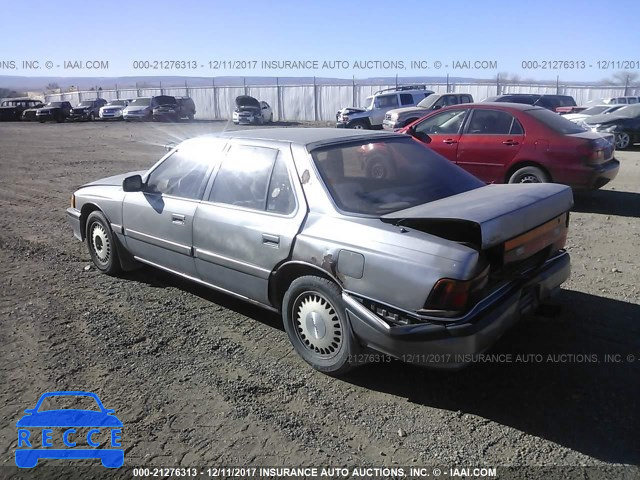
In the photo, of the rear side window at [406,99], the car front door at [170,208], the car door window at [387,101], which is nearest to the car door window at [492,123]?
the car front door at [170,208]

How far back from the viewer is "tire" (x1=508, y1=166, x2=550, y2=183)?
772 centimetres

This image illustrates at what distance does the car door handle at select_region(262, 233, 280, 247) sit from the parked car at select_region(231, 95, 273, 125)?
30060 mm

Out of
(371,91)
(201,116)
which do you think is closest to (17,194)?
(371,91)

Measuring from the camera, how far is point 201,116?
44.5 m

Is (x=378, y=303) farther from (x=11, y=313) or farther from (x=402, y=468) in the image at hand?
(x=11, y=313)

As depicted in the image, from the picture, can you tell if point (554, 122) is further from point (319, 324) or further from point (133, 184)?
point (133, 184)

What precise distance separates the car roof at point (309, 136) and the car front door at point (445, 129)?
4.20 metres

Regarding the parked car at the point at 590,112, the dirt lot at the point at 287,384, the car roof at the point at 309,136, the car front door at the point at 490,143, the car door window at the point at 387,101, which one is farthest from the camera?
the car door window at the point at 387,101

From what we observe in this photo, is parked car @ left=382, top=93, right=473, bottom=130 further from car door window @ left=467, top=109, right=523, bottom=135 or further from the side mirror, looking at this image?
the side mirror

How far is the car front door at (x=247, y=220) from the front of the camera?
3638 millimetres

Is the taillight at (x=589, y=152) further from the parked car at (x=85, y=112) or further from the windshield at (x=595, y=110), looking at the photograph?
the parked car at (x=85, y=112)

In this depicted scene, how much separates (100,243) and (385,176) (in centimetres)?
323

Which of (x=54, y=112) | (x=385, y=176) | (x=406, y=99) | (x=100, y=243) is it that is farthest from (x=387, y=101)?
(x=54, y=112)

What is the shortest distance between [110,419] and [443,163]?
306 cm
